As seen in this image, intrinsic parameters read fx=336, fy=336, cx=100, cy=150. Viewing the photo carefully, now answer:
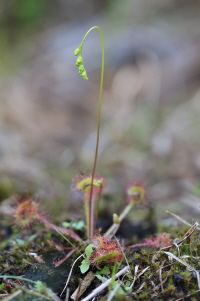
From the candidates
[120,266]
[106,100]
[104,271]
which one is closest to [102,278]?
[104,271]

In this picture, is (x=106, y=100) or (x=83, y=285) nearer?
(x=83, y=285)

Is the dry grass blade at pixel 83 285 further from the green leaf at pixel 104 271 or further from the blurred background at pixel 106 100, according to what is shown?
the blurred background at pixel 106 100

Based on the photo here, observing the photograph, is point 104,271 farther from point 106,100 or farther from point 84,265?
point 106,100

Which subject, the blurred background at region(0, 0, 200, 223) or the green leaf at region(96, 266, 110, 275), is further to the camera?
the blurred background at region(0, 0, 200, 223)

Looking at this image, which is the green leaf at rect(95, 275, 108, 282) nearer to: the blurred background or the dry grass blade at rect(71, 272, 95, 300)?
the dry grass blade at rect(71, 272, 95, 300)

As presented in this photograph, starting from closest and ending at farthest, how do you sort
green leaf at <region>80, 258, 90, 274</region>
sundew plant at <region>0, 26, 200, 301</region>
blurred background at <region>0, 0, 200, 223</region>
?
sundew plant at <region>0, 26, 200, 301</region>, green leaf at <region>80, 258, 90, 274</region>, blurred background at <region>0, 0, 200, 223</region>

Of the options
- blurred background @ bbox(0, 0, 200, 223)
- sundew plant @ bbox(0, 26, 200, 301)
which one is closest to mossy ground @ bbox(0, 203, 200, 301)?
sundew plant @ bbox(0, 26, 200, 301)

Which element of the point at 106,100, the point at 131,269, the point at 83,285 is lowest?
the point at 83,285

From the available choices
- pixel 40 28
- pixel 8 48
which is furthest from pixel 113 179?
pixel 40 28
